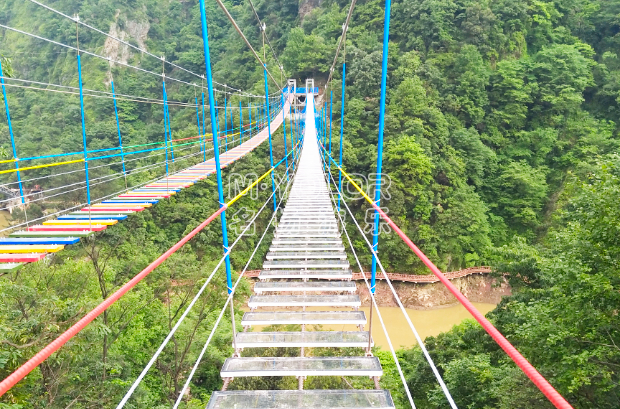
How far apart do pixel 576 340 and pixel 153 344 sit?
24.8ft

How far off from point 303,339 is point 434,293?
11209mm

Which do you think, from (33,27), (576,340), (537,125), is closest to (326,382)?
(576,340)

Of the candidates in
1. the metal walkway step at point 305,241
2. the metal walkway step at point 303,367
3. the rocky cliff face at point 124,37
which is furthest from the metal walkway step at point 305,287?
the rocky cliff face at point 124,37

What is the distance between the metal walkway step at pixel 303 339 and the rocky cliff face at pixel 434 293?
10.3m

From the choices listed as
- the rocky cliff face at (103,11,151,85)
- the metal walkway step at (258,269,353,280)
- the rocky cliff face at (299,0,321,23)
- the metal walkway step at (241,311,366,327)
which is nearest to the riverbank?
the metal walkway step at (258,269,353,280)

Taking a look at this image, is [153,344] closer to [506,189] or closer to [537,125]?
[506,189]

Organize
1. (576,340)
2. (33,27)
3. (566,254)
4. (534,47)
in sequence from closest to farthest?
(576,340), (566,254), (534,47), (33,27)

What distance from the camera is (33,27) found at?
31.1 m

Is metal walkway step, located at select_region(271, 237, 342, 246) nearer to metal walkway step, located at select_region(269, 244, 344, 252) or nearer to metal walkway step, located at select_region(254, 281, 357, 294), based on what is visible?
metal walkway step, located at select_region(269, 244, 344, 252)

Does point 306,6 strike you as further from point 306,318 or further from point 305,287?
point 306,318

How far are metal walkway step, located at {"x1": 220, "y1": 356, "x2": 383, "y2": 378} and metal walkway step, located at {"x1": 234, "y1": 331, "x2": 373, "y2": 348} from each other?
0.34 feet

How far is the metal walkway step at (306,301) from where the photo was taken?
2.18 metres

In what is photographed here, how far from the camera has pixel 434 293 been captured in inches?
469

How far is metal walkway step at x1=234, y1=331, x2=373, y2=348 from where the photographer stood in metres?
1.81
